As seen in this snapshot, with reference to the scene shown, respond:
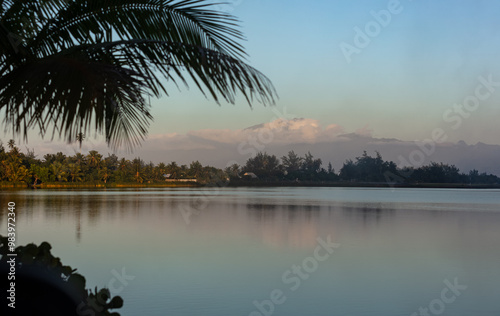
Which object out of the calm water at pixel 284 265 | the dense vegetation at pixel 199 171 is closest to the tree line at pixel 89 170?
the dense vegetation at pixel 199 171

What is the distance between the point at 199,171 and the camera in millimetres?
134000

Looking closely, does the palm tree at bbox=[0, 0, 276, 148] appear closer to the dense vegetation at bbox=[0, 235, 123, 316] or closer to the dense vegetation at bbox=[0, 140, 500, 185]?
the dense vegetation at bbox=[0, 235, 123, 316]

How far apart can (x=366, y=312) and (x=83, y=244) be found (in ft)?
27.3

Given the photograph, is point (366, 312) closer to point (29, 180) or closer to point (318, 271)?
point (318, 271)

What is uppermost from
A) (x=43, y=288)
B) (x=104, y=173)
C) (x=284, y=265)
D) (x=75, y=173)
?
(x=104, y=173)

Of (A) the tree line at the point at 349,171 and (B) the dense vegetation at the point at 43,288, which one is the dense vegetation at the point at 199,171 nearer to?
(A) the tree line at the point at 349,171

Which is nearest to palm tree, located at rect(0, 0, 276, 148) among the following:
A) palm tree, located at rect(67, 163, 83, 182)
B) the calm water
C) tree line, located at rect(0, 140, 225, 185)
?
the calm water

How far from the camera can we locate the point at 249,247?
43.0 ft

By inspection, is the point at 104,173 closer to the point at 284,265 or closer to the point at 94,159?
the point at 94,159

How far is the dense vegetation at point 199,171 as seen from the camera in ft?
295

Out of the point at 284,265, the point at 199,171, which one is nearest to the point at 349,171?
the point at 199,171

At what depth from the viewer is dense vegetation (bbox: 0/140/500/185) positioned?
90000 millimetres

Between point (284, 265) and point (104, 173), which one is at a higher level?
point (104, 173)

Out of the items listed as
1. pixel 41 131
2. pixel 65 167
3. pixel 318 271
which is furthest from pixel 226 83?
pixel 65 167
